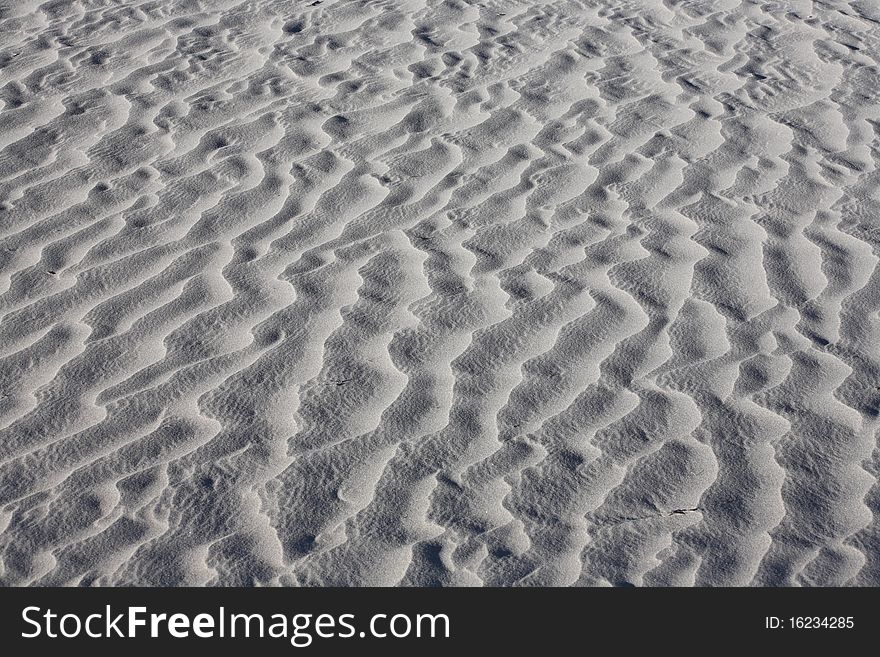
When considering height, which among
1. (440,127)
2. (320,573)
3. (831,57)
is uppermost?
(320,573)

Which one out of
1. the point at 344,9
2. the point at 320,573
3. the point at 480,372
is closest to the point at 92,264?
the point at 480,372

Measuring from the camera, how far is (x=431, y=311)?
3676 mm

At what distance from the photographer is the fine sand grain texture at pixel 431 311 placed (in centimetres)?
279

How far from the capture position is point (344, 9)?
6.46 metres

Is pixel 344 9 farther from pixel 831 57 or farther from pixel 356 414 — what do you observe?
pixel 356 414

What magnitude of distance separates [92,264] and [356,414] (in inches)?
51.9

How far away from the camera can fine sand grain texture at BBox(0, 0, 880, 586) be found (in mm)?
2791

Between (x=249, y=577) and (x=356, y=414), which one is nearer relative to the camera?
(x=249, y=577)

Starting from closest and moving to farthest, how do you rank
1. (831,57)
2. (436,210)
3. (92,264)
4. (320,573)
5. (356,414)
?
1. (320,573)
2. (356,414)
3. (92,264)
4. (436,210)
5. (831,57)

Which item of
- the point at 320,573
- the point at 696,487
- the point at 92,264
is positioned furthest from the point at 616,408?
the point at 92,264

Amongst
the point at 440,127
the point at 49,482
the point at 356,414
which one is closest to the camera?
Result: the point at 49,482

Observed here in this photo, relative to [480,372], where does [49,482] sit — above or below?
above

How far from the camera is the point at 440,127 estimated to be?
16.7ft
